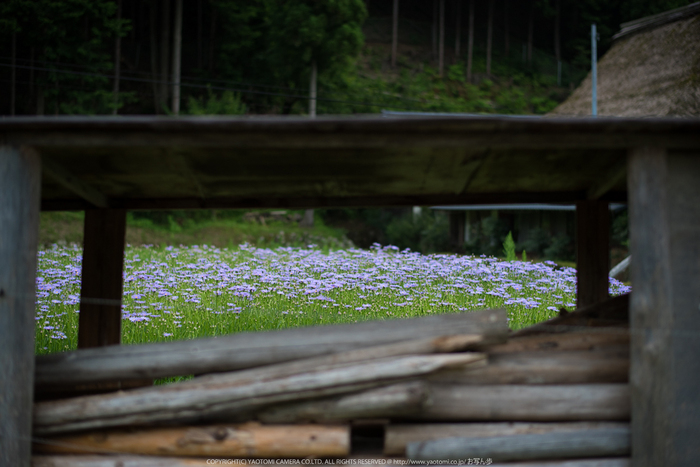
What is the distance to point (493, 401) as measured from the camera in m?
3.00

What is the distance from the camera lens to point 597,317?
365 cm

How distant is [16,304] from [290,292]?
4348 millimetres

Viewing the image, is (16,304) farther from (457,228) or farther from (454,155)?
(457,228)

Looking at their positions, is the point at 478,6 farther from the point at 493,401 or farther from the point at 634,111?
the point at 493,401

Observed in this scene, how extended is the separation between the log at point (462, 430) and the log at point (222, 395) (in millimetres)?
379

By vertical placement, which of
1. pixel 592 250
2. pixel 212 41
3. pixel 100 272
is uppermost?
pixel 212 41

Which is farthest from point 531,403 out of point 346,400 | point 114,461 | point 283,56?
point 283,56

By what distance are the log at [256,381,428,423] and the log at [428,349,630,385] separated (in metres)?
0.41

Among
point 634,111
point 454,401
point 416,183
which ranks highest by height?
point 634,111

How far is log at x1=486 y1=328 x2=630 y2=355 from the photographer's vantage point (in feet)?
10.6

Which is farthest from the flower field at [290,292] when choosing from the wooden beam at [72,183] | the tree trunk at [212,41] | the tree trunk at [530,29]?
the tree trunk at [530,29]

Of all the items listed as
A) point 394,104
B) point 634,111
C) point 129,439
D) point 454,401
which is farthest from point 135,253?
point 394,104

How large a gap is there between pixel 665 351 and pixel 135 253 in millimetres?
10440

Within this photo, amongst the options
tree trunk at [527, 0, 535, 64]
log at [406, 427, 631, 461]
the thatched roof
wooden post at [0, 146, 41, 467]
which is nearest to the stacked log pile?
log at [406, 427, 631, 461]
